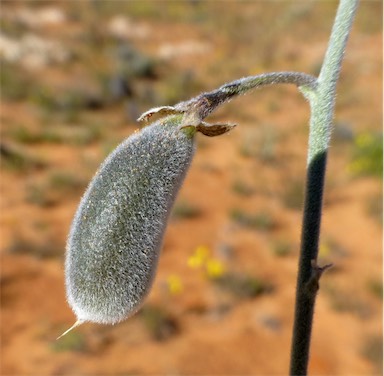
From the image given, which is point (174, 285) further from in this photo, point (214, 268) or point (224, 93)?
point (224, 93)

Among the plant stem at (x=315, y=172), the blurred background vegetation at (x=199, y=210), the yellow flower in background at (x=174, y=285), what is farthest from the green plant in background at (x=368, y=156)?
the plant stem at (x=315, y=172)

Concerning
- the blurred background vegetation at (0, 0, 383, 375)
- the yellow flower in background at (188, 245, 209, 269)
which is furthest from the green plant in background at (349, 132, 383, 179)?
the yellow flower in background at (188, 245, 209, 269)

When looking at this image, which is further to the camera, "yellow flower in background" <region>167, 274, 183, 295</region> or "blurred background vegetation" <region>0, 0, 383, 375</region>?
"yellow flower in background" <region>167, 274, 183, 295</region>

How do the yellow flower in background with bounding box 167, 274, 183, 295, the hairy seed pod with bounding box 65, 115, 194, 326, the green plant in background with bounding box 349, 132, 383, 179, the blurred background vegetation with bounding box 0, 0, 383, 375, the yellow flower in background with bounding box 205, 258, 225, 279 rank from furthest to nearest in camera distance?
the green plant in background with bounding box 349, 132, 383, 179
the yellow flower in background with bounding box 205, 258, 225, 279
the yellow flower in background with bounding box 167, 274, 183, 295
the blurred background vegetation with bounding box 0, 0, 383, 375
the hairy seed pod with bounding box 65, 115, 194, 326

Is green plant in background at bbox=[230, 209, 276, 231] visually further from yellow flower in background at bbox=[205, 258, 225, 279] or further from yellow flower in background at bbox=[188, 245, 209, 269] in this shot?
yellow flower in background at bbox=[205, 258, 225, 279]

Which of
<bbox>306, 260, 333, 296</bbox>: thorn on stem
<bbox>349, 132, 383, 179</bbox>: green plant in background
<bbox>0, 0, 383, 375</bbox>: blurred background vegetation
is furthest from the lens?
<bbox>349, 132, 383, 179</bbox>: green plant in background

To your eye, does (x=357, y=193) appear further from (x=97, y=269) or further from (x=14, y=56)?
(x=14, y=56)
